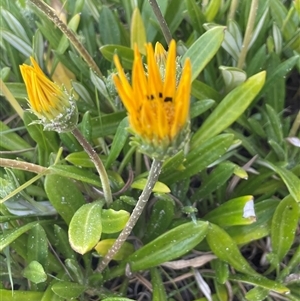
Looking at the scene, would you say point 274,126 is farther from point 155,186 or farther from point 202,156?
point 155,186

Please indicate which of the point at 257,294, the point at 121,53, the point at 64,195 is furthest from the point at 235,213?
the point at 121,53

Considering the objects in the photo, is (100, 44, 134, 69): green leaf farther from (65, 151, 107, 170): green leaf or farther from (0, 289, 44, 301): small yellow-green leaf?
Answer: (0, 289, 44, 301): small yellow-green leaf

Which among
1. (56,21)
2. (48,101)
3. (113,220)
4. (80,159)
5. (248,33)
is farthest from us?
(248,33)

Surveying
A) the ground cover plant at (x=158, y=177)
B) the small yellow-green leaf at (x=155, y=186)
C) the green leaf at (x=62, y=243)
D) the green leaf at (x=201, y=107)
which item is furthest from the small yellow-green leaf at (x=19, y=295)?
the green leaf at (x=201, y=107)

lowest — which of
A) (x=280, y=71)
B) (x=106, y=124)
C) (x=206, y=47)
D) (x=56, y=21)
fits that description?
(x=106, y=124)

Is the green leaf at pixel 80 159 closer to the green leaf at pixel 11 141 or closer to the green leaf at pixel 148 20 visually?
the green leaf at pixel 11 141

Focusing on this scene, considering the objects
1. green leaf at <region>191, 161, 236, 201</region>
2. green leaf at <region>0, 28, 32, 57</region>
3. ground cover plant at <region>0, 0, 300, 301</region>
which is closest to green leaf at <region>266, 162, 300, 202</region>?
ground cover plant at <region>0, 0, 300, 301</region>
